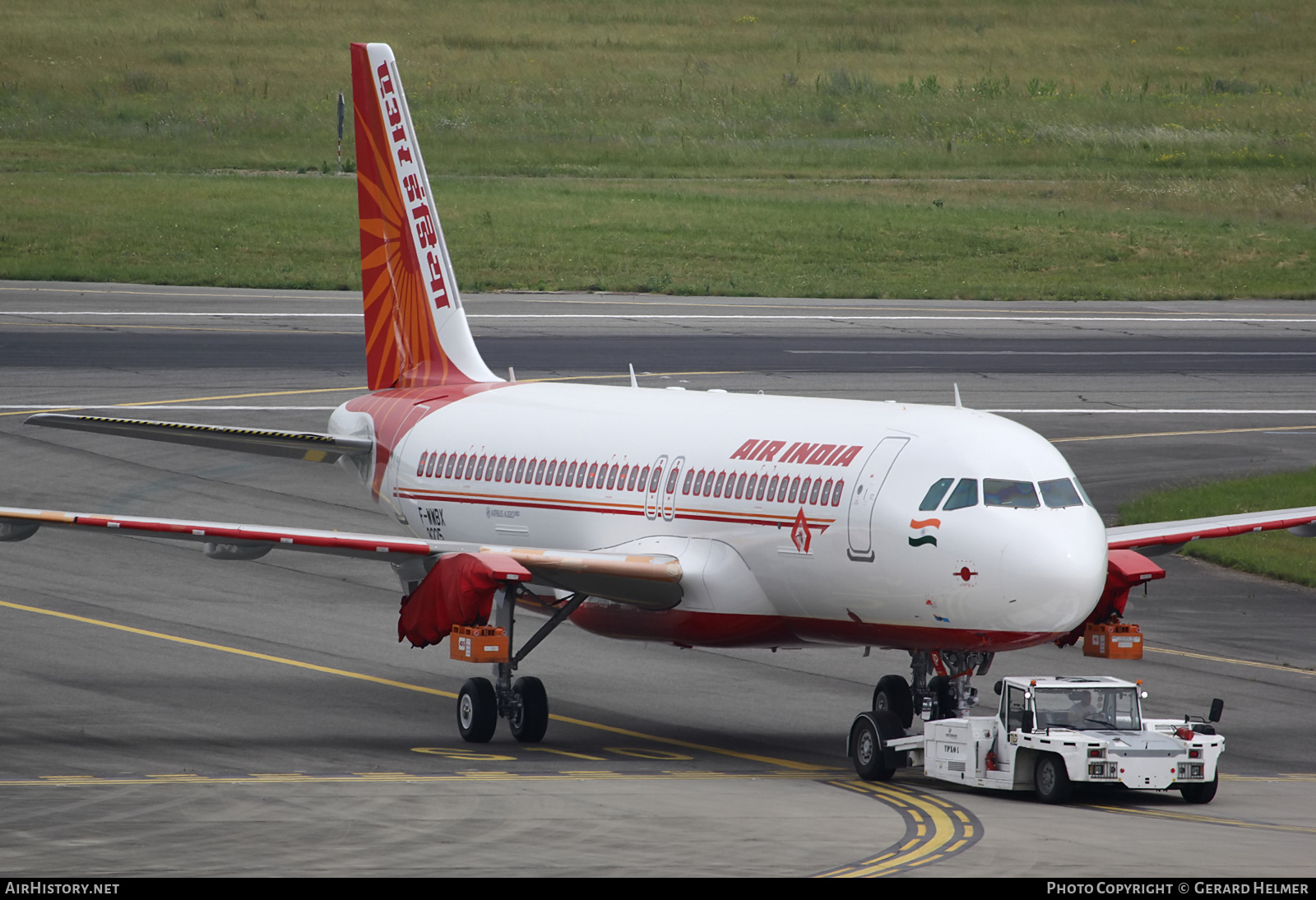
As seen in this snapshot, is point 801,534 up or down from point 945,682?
up

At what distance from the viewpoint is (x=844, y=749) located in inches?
1209

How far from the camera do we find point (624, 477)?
32.0 meters

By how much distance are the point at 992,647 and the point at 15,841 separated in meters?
13.0

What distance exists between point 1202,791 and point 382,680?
609 inches

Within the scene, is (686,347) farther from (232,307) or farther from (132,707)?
(132,707)

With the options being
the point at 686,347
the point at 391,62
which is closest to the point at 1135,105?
the point at 686,347

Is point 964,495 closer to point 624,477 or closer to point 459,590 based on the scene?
point 624,477

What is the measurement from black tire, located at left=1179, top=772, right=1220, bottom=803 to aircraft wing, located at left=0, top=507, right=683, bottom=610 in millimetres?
8305

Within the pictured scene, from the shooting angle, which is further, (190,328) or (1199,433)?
(190,328)

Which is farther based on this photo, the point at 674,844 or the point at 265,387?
the point at 265,387

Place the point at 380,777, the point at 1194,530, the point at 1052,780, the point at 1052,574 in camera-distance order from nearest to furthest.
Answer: the point at 1052,780, the point at 1052,574, the point at 380,777, the point at 1194,530

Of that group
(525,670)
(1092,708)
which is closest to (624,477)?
(525,670)

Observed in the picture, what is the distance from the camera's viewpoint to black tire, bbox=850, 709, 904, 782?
27.1 m

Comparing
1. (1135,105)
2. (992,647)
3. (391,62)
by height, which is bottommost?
(992,647)
